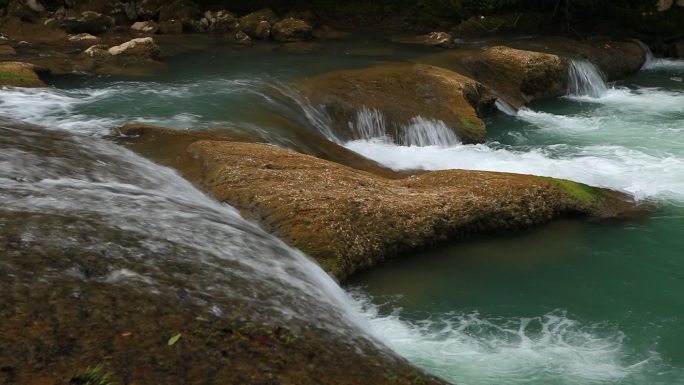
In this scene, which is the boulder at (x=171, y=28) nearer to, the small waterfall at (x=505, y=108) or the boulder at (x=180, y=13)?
the boulder at (x=180, y=13)

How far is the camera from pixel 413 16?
28.8 m

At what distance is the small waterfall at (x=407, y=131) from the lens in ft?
49.7

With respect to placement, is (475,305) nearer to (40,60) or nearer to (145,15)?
(40,60)

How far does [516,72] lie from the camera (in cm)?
1952

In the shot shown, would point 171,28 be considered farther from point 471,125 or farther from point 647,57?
point 647,57

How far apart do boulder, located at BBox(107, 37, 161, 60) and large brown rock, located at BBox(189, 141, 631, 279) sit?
1014 centimetres

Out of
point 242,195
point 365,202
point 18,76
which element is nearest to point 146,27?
point 18,76

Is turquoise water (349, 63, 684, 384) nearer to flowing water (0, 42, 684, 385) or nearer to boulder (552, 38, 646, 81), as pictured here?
flowing water (0, 42, 684, 385)

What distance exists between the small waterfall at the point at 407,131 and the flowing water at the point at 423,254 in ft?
0.11

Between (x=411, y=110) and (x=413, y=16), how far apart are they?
1430cm

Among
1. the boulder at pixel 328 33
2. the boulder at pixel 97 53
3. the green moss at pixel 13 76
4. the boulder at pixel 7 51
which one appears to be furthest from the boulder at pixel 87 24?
the green moss at pixel 13 76

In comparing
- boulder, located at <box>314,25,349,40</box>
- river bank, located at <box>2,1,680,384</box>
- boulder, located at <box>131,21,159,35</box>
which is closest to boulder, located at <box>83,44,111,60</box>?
river bank, located at <box>2,1,680,384</box>

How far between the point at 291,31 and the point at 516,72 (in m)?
8.56

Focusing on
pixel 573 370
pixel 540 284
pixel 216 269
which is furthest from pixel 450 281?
pixel 216 269
